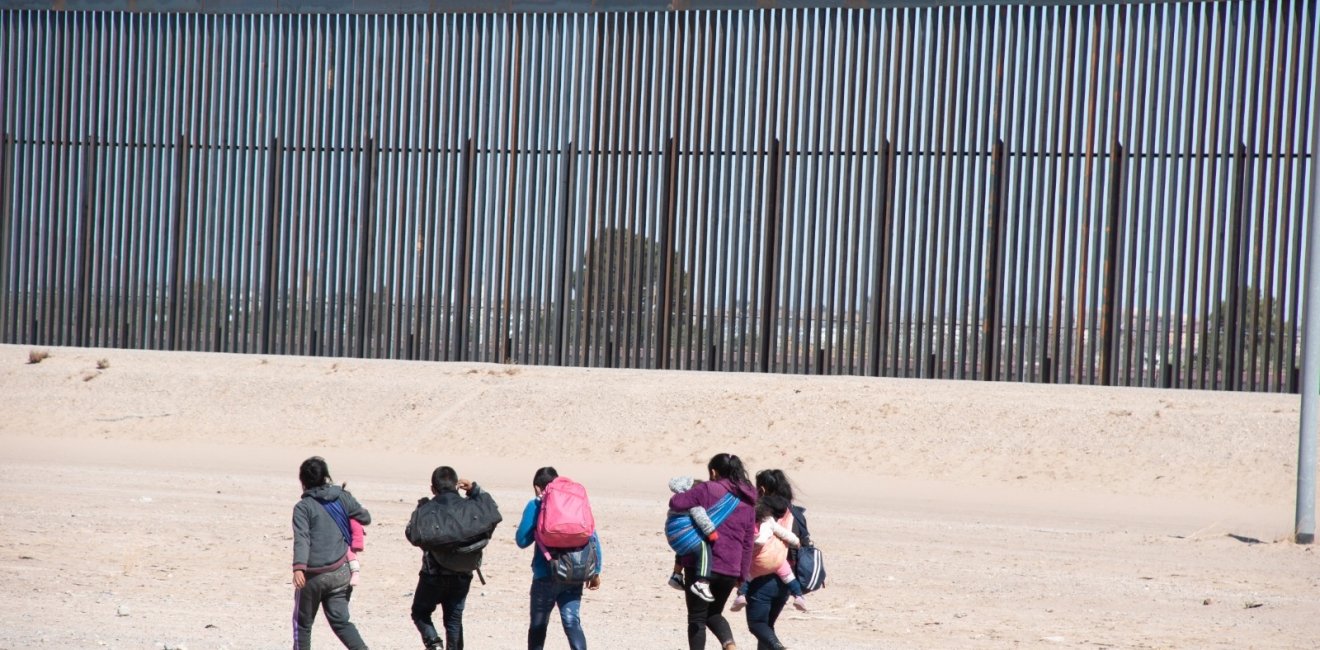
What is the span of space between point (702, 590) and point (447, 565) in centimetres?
→ 116

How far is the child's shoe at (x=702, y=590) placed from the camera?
21.3 ft

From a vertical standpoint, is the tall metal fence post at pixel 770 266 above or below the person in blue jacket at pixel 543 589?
above

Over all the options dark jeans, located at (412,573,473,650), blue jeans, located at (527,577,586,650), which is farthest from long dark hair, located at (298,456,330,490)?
blue jeans, located at (527,577,586,650)

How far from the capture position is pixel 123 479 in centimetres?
1577

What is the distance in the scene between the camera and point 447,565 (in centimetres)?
653

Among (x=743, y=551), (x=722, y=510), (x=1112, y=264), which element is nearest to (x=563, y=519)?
(x=722, y=510)

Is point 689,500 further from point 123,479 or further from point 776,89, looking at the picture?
point 776,89

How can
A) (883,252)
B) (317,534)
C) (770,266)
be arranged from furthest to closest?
(770,266) < (883,252) < (317,534)

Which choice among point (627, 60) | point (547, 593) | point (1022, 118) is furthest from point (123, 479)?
point (1022, 118)

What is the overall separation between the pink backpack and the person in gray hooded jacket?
0.78 m

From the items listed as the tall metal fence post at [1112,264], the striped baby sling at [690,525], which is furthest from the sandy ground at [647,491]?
the striped baby sling at [690,525]

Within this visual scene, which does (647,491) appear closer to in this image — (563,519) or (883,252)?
(883,252)

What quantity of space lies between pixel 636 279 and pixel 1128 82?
23.6ft

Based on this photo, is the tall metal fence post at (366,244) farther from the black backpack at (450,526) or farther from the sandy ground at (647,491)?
the black backpack at (450,526)
